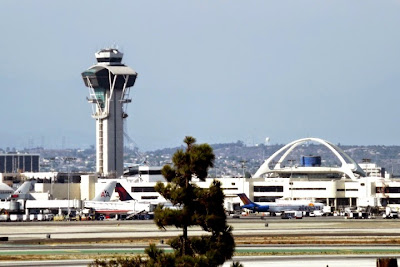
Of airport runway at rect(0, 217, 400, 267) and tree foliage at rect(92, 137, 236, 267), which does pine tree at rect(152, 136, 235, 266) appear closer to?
tree foliage at rect(92, 137, 236, 267)

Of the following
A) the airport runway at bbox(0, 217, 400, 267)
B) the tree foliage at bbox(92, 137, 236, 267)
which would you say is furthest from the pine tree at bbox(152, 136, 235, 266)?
the airport runway at bbox(0, 217, 400, 267)

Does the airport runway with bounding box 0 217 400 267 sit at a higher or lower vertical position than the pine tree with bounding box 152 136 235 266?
lower

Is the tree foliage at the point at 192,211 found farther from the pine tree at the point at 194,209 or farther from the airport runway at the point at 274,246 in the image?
the airport runway at the point at 274,246

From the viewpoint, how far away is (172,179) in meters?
47.4

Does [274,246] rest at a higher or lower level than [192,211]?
lower

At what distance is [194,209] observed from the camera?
4691cm

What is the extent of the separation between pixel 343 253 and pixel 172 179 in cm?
3971

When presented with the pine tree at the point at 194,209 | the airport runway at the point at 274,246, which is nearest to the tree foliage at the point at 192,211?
the pine tree at the point at 194,209

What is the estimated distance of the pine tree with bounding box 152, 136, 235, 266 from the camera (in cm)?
4656

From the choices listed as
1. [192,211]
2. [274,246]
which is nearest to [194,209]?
[192,211]

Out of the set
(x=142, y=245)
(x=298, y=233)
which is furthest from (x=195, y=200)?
(x=298, y=233)

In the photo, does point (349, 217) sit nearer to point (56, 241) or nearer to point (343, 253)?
point (56, 241)

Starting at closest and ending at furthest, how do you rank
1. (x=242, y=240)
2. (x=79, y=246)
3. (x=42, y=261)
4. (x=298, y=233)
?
(x=42, y=261) → (x=79, y=246) → (x=242, y=240) → (x=298, y=233)

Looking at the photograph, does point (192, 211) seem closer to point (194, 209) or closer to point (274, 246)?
point (194, 209)
